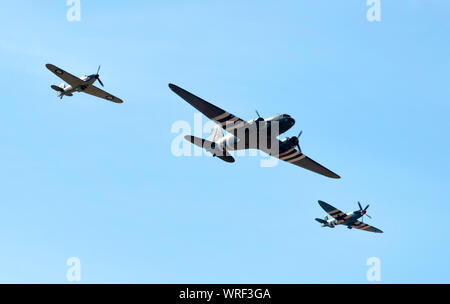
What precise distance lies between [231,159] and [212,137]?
324cm

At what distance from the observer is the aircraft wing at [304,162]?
2319 inches

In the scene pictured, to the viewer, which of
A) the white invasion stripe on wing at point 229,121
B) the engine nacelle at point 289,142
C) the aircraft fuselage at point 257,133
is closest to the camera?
the aircraft fuselage at point 257,133

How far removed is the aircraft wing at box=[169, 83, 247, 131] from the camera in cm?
5172

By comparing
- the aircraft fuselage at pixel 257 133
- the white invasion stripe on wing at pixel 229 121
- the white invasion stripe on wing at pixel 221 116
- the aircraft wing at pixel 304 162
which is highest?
the white invasion stripe on wing at pixel 221 116

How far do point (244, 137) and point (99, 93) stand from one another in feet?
103

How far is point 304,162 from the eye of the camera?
60.4m

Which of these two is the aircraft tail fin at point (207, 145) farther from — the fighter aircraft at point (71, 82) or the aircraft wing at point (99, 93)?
the aircraft wing at point (99, 93)

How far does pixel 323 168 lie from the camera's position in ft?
198

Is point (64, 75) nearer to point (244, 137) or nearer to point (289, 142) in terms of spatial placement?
point (244, 137)

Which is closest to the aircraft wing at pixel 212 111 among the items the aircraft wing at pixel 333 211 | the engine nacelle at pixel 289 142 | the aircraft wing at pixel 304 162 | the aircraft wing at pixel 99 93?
the engine nacelle at pixel 289 142

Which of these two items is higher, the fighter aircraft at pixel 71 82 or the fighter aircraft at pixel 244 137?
the fighter aircraft at pixel 71 82

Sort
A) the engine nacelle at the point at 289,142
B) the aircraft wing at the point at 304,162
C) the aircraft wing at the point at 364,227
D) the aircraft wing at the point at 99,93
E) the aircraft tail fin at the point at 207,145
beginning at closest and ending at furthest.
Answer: the engine nacelle at the point at 289,142 → the aircraft tail fin at the point at 207,145 → the aircraft wing at the point at 304,162 → the aircraft wing at the point at 99,93 → the aircraft wing at the point at 364,227

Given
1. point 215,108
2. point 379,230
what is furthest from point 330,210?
point 215,108

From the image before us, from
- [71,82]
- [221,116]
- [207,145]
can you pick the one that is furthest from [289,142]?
[71,82]
